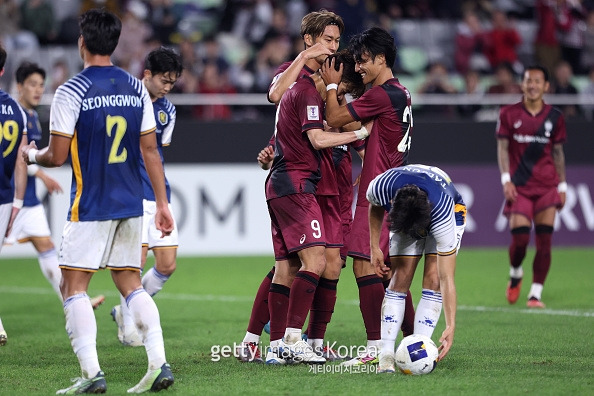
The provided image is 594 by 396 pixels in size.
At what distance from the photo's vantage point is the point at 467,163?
15.8 metres

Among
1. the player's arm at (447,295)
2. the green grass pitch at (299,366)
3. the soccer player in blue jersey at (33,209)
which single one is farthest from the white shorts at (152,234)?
the player's arm at (447,295)

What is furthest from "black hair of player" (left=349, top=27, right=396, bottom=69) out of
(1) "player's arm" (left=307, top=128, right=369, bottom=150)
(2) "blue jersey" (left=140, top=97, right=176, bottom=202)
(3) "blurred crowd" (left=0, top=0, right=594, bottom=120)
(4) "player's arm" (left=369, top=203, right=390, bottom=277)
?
(3) "blurred crowd" (left=0, top=0, right=594, bottom=120)

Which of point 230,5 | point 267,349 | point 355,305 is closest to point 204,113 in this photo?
point 230,5

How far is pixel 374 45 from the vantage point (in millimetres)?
6848

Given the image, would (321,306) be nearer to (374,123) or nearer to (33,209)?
(374,123)

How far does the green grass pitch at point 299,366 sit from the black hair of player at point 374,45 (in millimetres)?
2216

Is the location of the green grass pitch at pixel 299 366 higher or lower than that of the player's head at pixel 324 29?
lower

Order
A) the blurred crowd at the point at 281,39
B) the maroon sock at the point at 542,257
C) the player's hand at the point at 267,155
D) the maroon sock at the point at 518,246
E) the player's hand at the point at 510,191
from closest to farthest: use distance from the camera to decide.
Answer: the player's hand at the point at 267,155 → the maroon sock at the point at 542,257 → the maroon sock at the point at 518,246 → the player's hand at the point at 510,191 → the blurred crowd at the point at 281,39

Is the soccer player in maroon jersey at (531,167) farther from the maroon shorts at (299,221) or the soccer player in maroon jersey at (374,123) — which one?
the maroon shorts at (299,221)

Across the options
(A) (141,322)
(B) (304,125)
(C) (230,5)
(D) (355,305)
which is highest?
(C) (230,5)

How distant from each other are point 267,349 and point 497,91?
10415 mm

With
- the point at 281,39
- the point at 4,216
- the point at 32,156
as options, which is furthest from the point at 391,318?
the point at 281,39

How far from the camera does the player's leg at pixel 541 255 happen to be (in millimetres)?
10406

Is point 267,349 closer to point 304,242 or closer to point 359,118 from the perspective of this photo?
point 304,242
